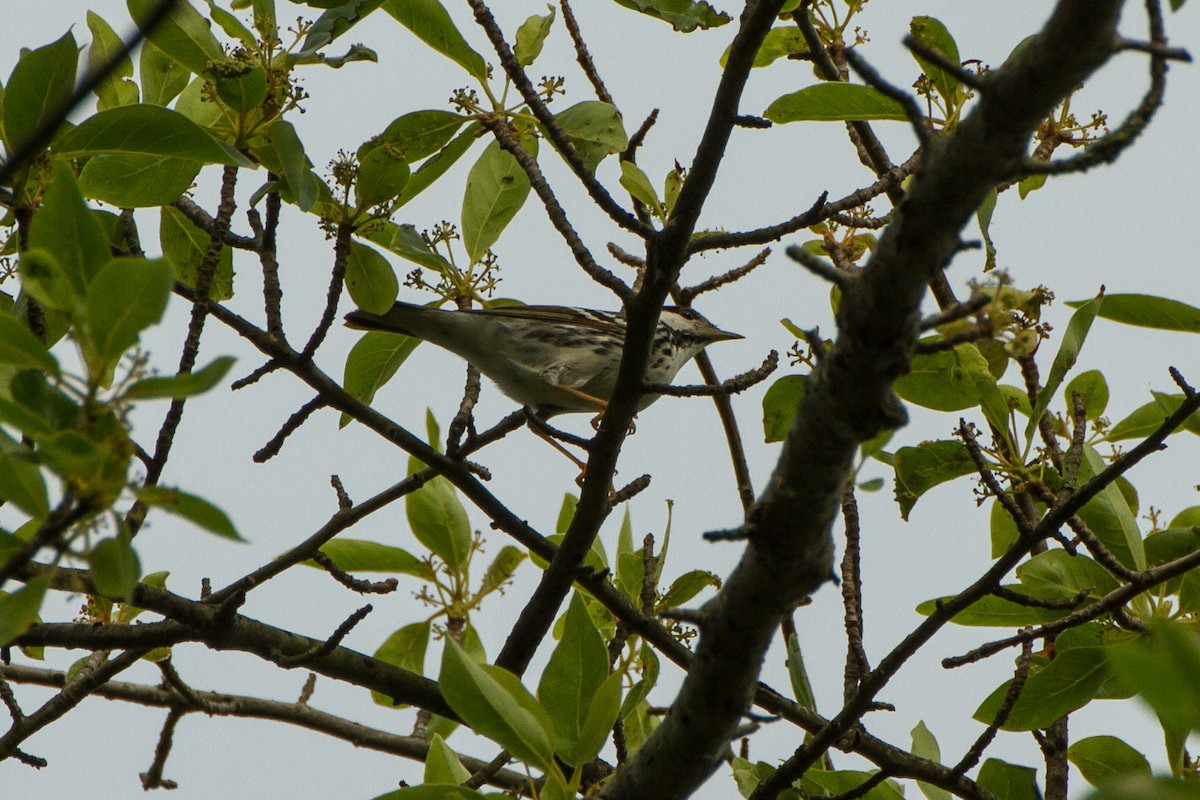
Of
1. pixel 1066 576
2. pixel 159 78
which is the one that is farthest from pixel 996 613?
pixel 159 78

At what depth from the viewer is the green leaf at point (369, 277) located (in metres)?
3.13

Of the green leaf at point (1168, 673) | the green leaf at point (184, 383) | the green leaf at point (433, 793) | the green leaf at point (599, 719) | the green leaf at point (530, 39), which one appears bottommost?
the green leaf at point (1168, 673)

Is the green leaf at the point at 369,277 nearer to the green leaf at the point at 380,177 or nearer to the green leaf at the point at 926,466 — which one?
the green leaf at the point at 380,177

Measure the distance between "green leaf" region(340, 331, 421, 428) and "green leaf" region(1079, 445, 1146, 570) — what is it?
6.17ft

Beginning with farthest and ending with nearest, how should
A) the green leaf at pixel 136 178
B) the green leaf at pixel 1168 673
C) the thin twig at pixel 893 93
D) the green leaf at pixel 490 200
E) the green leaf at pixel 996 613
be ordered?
the green leaf at pixel 490 200, the green leaf at pixel 996 613, the green leaf at pixel 136 178, the thin twig at pixel 893 93, the green leaf at pixel 1168 673

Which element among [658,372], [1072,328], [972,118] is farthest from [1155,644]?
[658,372]

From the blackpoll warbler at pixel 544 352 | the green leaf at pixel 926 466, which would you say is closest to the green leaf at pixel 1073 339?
the green leaf at pixel 926 466

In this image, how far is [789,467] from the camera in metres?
1.73

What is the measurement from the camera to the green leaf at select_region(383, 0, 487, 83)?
3193mm

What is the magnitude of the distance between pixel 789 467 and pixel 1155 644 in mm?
1428

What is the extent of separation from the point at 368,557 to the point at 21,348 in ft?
7.14

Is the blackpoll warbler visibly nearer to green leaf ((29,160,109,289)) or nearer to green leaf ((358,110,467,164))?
green leaf ((358,110,467,164))

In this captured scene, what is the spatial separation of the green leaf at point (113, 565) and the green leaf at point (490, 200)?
208 centimetres

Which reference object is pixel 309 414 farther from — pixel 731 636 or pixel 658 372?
pixel 658 372
